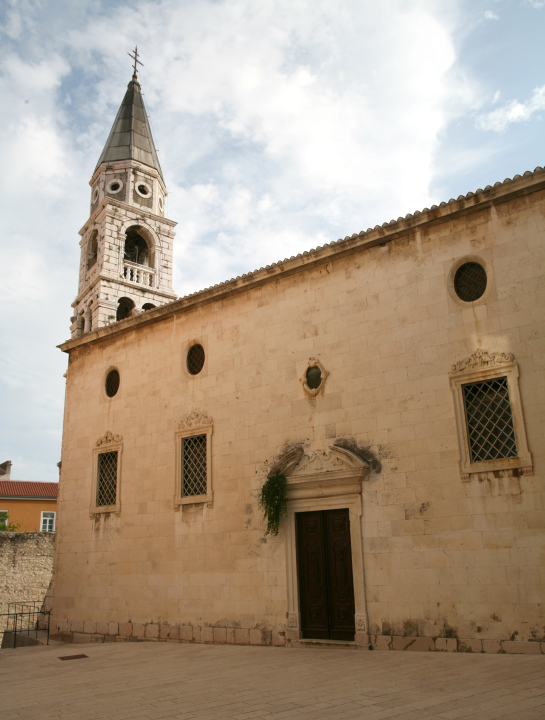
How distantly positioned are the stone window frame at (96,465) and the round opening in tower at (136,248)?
13898mm

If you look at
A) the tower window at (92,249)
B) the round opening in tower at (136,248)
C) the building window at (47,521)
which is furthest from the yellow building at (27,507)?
the round opening in tower at (136,248)

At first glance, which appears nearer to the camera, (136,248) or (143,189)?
(136,248)

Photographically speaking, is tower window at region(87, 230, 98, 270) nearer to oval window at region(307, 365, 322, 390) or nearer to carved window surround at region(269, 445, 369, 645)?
oval window at region(307, 365, 322, 390)

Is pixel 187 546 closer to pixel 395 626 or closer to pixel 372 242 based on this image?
pixel 395 626

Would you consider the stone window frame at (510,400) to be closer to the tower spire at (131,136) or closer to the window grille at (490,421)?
the window grille at (490,421)

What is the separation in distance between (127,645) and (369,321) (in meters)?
8.83

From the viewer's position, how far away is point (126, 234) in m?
28.6

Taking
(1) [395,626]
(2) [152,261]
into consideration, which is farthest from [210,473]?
(2) [152,261]

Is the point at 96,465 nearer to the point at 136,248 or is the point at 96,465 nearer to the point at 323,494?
the point at 323,494

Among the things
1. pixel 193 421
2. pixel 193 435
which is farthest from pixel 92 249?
pixel 193 435

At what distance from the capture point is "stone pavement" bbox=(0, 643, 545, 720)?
20.4ft

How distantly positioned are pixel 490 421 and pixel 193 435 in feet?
22.8

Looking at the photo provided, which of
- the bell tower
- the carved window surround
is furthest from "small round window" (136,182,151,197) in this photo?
the carved window surround

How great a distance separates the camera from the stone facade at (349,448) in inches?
393
